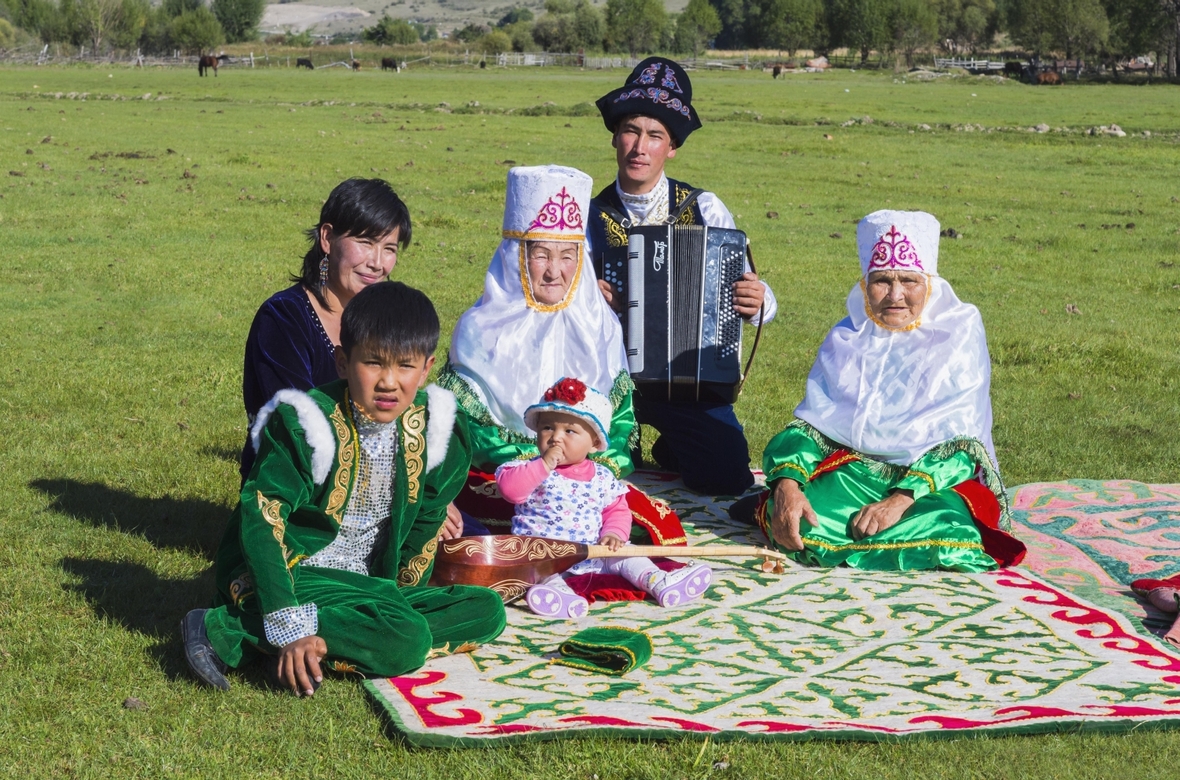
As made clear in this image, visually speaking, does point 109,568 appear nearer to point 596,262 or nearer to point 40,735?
point 40,735

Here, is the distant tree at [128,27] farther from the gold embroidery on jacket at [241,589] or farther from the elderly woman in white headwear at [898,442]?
the gold embroidery on jacket at [241,589]

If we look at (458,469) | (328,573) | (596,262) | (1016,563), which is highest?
(596,262)

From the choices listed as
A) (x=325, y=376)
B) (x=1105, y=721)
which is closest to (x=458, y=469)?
(x=325, y=376)

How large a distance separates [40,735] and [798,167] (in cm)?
2273

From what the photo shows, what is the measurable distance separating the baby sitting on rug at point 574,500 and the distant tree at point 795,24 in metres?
136

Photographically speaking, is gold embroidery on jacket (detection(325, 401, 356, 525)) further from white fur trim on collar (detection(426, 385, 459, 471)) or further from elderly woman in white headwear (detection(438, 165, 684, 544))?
elderly woman in white headwear (detection(438, 165, 684, 544))

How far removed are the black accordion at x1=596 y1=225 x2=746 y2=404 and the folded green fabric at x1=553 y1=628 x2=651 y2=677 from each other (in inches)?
96.4

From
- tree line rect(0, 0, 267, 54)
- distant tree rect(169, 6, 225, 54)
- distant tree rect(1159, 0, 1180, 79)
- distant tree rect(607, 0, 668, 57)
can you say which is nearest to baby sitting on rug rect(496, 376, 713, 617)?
distant tree rect(1159, 0, 1180, 79)

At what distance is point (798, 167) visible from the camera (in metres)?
25.5

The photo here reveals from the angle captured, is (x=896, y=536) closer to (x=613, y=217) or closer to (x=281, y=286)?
(x=613, y=217)

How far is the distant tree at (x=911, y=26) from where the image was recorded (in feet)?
404

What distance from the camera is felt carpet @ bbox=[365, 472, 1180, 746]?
4379 mm

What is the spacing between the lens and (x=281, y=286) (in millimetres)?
13305

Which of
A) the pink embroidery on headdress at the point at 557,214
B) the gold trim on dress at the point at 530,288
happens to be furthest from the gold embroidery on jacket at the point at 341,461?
the pink embroidery on headdress at the point at 557,214
